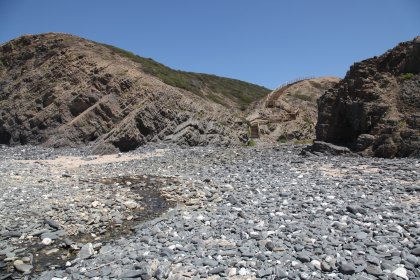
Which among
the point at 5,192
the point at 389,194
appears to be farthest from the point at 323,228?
the point at 5,192

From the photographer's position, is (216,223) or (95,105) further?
(95,105)

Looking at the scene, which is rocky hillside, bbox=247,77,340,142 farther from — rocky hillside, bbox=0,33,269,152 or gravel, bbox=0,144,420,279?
gravel, bbox=0,144,420,279

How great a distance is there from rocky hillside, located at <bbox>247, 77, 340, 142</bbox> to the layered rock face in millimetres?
10593

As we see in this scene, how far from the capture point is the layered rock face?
17.0 m

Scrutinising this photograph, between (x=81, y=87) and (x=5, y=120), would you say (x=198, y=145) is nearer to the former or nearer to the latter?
(x=81, y=87)

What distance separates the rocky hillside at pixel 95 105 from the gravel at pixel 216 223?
1040 cm

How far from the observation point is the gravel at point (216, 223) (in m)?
7.21

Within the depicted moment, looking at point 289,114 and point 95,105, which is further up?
point 95,105

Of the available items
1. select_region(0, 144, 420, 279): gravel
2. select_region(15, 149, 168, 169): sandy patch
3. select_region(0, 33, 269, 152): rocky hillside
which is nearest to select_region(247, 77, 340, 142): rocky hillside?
select_region(0, 33, 269, 152): rocky hillside

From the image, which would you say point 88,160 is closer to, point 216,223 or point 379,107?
point 216,223

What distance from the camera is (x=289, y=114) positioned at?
1452 inches

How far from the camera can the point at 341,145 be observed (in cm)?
1964

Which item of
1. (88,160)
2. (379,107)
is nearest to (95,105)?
(88,160)

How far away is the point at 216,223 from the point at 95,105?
69.5 ft
